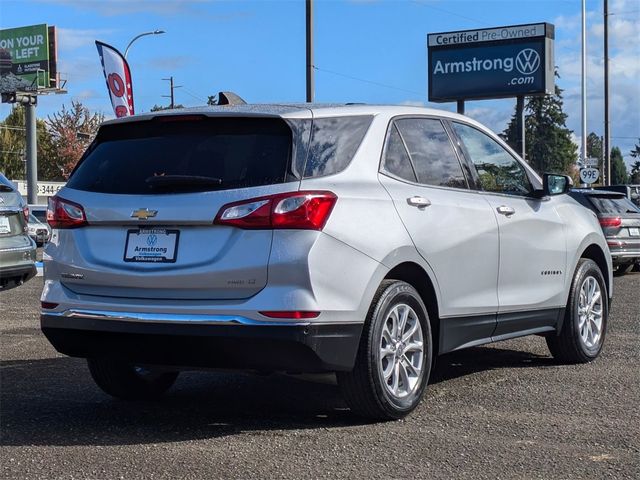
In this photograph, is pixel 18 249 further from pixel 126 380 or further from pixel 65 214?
pixel 65 214

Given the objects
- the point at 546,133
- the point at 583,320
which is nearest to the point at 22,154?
the point at 546,133

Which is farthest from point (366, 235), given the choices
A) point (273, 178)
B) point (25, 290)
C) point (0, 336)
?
point (25, 290)

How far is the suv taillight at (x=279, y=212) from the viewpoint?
4816 millimetres

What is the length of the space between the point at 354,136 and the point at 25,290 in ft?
30.3

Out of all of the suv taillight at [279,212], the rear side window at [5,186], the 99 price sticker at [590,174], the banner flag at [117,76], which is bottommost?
the suv taillight at [279,212]

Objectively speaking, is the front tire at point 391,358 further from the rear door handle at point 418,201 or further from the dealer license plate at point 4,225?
the dealer license plate at point 4,225

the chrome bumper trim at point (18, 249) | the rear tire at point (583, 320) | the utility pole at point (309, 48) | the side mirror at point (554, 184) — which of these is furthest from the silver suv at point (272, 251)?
the utility pole at point (309, 48)

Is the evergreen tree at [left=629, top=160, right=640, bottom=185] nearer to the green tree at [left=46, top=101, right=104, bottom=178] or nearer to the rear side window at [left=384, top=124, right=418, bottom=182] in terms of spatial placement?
the green tree at [left=46, top=101, right=104, bottom=178]

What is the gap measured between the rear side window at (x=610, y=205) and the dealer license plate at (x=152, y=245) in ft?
42.0

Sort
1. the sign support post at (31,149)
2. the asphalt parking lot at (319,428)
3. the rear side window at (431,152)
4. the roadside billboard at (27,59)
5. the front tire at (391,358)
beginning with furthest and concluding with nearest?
the roadside billboard at (27,59) < the sign support post at (31,149) < the rear side window at (431,152) < the front tire at (391,358) < the asphalt parking lot at (319,428)

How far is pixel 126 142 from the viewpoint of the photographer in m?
5.49

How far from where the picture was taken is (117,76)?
17.4 m

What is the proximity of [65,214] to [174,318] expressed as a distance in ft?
3.34

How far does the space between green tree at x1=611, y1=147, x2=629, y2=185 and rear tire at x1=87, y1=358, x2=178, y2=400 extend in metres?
147
